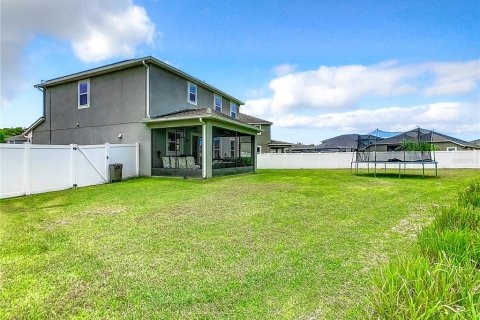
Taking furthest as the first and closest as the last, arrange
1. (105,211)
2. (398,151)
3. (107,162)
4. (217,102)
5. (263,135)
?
(263,135)
(217,102)
(398,151)
(107,162)
(105,211)

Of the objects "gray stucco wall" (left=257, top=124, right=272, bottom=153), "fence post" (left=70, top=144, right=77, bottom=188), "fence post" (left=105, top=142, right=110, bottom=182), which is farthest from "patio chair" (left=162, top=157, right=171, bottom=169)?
"gray stucco wall" (left=257, top=124, right=272, bottom=153)

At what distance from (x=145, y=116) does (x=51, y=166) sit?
524 centimetres

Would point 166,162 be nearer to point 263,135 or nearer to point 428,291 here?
point 428,291

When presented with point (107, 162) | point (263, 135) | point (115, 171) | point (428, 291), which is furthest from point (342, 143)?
point (428, 291)

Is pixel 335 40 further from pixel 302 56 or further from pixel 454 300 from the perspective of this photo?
pixel 454 300

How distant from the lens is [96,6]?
10.2m

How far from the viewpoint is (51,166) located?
9836 millimetres

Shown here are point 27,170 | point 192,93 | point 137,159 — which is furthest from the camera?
point 192,93

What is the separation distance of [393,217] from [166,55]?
16.4 m

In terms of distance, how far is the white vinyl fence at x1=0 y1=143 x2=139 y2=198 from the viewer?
8.59 metres

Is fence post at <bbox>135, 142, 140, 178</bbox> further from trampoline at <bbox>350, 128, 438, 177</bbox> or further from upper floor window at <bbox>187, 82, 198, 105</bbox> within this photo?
trampoline at <bbox>350, 128, 438, 177</bbox>

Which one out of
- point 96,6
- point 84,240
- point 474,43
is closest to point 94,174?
point 96,6

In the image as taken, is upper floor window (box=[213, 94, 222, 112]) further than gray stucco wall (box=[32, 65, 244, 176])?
Yes

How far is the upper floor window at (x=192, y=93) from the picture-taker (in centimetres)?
1705
